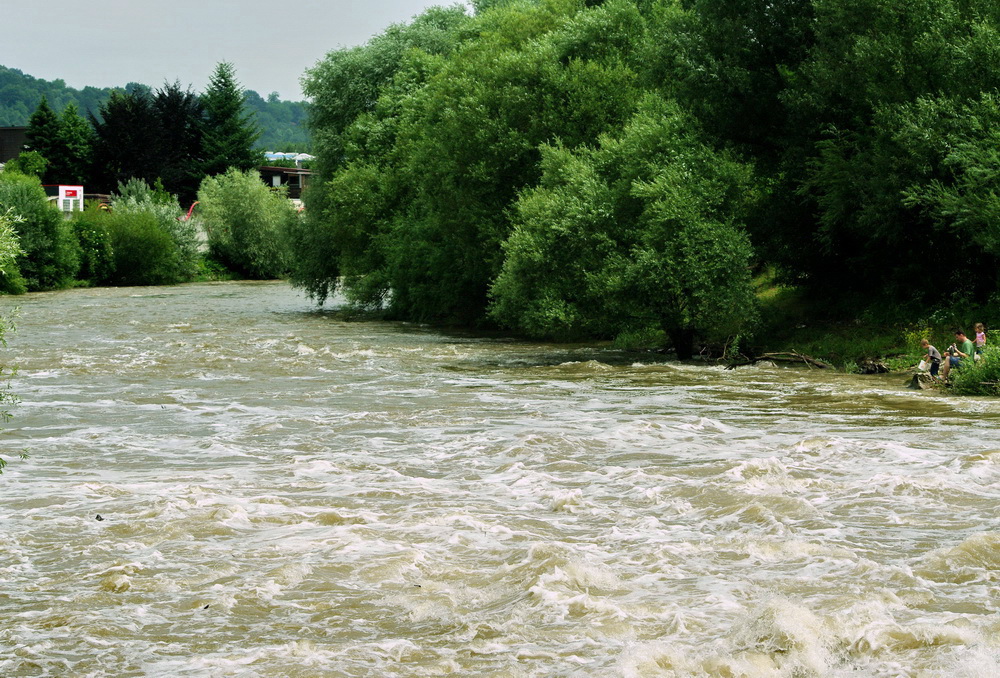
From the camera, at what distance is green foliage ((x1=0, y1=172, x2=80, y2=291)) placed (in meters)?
66.8

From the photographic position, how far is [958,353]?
25.3 metres

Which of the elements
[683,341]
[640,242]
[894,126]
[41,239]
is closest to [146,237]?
[41,239]

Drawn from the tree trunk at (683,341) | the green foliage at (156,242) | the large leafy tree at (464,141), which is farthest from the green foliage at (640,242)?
the green foliage at (156,242)

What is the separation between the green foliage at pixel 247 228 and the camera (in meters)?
83.2

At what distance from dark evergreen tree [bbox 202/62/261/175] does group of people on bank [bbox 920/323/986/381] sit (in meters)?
90.1

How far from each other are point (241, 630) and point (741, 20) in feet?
86.7

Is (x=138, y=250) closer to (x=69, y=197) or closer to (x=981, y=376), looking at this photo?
(x=69, y=197)

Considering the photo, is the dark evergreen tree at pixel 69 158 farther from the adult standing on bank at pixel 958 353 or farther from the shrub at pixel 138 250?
the adult standing on bank at pixel 958 353

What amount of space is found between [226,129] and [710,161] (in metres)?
86.4

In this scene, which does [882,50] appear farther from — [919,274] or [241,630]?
[241,630]

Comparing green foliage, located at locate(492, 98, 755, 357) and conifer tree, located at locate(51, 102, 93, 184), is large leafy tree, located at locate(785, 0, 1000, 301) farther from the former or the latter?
conifer tree, located at locate(51, 102, 93, 184)

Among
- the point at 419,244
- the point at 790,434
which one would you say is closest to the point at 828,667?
the point at 790,434

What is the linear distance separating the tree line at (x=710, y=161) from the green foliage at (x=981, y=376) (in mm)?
3537

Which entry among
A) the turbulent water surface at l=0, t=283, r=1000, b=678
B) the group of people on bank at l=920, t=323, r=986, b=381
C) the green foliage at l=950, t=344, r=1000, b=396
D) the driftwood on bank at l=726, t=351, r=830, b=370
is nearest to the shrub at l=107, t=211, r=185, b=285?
the turbulent water surface at l=0, t=283, r=1000, b=678
